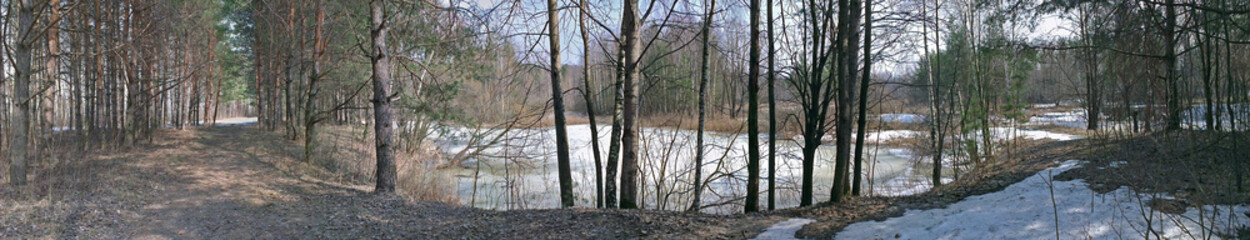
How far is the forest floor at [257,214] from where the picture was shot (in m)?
5.89

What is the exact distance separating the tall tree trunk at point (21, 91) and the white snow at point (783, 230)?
28.0 feet

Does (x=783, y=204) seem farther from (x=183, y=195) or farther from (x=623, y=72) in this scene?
(x=183, y=195)

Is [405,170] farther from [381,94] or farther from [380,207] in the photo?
[380,207]

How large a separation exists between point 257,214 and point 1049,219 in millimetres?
7860

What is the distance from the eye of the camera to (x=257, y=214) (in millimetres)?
7176

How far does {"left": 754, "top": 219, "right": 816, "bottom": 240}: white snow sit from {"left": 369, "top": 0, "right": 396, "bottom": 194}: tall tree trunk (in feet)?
17.5

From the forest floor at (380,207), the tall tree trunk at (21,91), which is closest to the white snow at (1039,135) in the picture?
the forest floor at (380,207)

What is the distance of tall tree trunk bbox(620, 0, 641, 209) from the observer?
7.82m

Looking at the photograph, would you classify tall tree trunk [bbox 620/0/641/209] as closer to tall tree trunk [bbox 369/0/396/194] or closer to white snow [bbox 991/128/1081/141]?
tall tree trunk [bbox 369/0/396/194]

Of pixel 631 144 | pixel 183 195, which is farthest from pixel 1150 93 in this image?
pixel 183 195

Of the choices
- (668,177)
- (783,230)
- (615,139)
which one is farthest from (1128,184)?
(668,177)

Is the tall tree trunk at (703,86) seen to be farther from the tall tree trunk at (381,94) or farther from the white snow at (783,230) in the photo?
the tall tree trunk at (381,94)

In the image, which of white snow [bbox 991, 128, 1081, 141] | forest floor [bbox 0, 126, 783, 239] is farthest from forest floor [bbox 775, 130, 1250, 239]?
white snow [bbox 991, 128, 1081, 141]

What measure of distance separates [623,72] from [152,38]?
912cm
